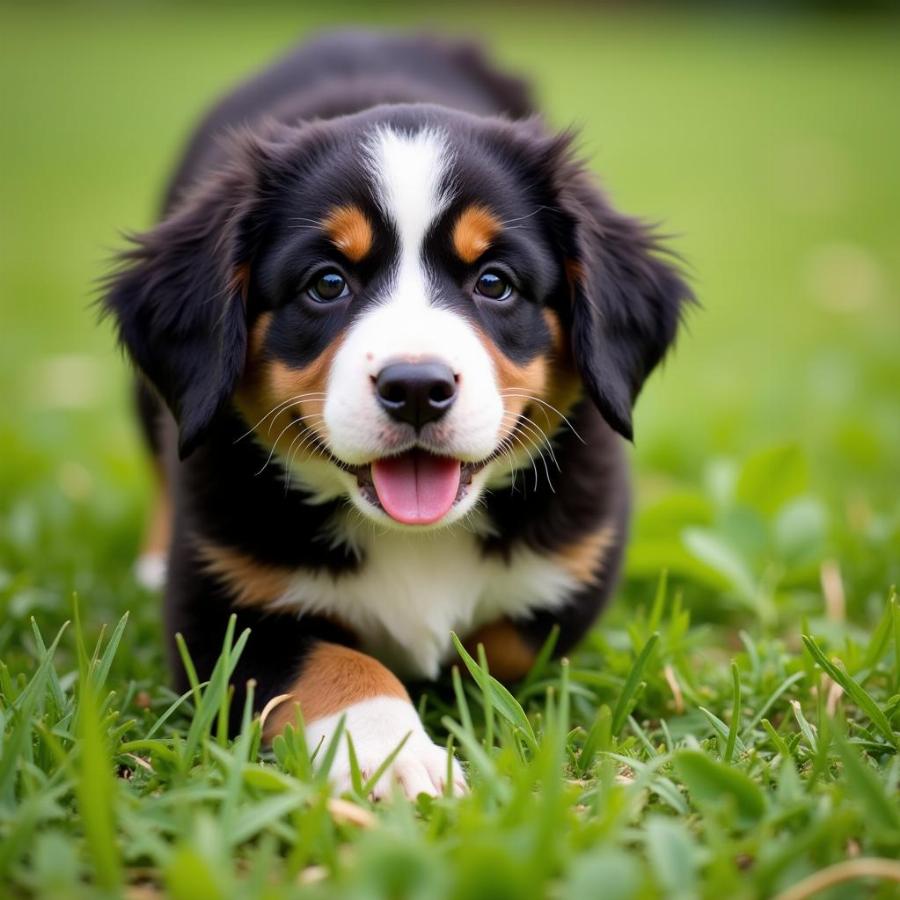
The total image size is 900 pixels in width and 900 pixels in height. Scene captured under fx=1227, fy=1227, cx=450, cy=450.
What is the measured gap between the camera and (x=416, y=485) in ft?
8.00

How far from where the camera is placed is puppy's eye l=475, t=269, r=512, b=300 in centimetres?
254

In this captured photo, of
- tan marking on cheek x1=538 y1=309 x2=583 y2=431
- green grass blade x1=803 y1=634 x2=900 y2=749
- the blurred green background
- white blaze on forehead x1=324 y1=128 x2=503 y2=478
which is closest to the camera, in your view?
green grass blade x1=803 y1=634 x2=900 y2=749

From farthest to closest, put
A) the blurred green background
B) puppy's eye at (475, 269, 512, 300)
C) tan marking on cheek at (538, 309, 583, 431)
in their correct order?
1. the blurred green background
2. tan marking on cheek at (538, 309, 583, 431)
3. puppy's eye at (475, 269, 512, 300)

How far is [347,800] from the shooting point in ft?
6.21

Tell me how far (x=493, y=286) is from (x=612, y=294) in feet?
0.91

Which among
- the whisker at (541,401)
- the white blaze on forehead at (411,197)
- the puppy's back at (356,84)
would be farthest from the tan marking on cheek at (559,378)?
the puppy's back at (356,84)

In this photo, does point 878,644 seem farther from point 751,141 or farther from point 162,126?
point 162,126

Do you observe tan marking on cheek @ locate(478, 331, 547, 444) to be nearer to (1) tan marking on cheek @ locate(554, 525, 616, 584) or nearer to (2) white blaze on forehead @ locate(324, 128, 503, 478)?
(2) white blaze on forehead @ locate(324, 128, 503, 478)

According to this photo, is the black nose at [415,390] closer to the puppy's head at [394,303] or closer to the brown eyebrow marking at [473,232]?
the puppy's head at [394,303]

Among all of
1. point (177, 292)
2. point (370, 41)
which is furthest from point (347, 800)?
point (370, 41)

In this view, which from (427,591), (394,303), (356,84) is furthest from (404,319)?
(356,84)

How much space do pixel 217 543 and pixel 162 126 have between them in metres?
10.5

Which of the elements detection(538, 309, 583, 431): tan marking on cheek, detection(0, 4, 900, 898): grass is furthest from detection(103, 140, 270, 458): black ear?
detection(538, 309, 583, 431): tan marking on cheek

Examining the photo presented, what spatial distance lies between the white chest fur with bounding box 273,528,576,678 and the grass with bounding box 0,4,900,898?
138 mm
